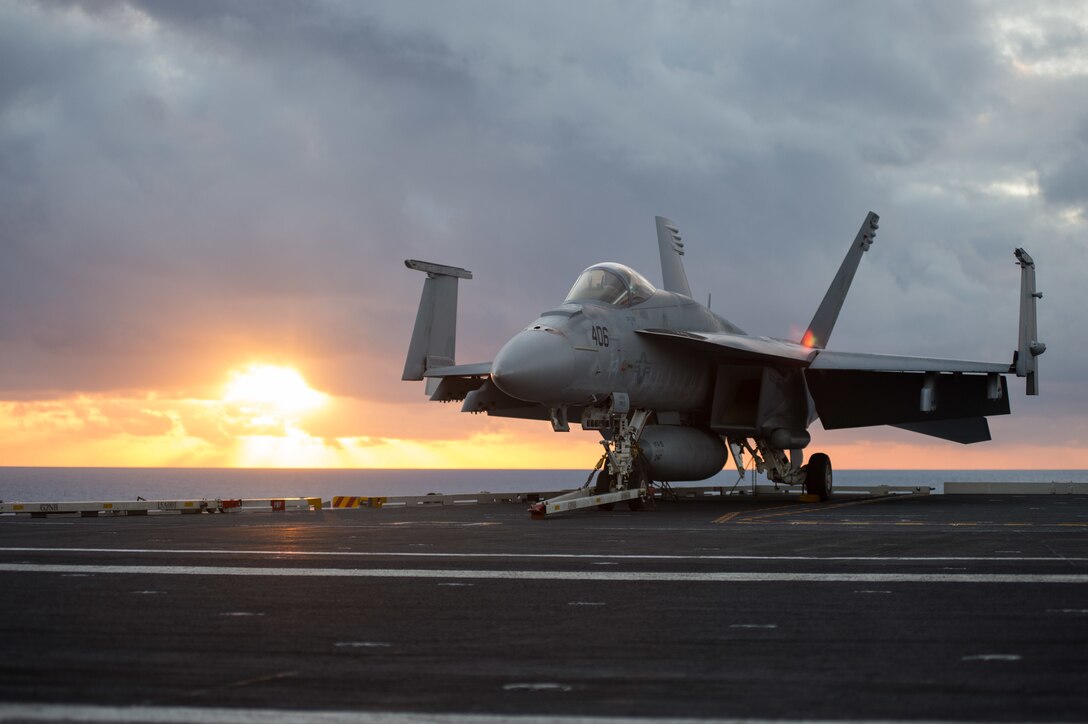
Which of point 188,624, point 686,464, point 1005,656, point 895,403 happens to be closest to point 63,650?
point 188,624

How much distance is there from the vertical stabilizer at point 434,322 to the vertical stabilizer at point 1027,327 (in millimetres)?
14301

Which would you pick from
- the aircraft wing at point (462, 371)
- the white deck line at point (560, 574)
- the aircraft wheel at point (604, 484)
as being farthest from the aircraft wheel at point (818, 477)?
the white deck line at point (560, 574)

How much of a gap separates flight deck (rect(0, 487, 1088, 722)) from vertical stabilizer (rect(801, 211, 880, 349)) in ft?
65.3

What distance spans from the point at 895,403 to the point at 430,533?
1748 centimetres

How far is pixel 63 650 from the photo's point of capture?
6.00 meters

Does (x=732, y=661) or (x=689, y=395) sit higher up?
(x=689, y=395)

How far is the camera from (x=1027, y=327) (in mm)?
27391

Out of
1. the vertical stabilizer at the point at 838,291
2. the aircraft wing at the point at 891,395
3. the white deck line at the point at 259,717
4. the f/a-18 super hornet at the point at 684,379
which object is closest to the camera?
the white deck line at the point at 259,717

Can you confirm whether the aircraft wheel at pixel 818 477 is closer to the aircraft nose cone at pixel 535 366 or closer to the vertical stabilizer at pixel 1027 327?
the vertical stabilizer at pixel 1027 327

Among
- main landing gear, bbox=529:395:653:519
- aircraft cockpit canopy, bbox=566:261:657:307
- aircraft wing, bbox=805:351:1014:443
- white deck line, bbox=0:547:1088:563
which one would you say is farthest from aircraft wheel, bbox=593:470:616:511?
white deck line, bbox=0:547:1088:563

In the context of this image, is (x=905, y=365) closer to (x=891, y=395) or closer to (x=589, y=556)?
(x=891, y=395)

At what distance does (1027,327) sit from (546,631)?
23.8 m

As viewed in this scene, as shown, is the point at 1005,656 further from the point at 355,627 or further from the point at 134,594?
the point at 134,594

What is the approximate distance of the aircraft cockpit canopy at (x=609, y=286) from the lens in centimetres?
2456
